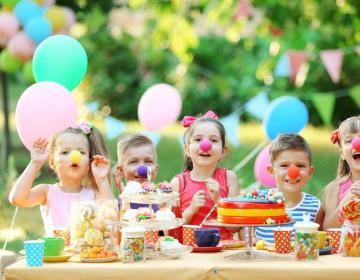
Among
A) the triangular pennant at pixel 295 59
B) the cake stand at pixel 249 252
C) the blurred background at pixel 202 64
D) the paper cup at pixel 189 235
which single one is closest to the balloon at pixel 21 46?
the blurred background at pixel 202 64

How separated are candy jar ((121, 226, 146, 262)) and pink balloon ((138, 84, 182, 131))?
10.3 ft

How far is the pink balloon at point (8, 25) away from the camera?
426 inches

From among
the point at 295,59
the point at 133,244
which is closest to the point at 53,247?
the point at 133,244

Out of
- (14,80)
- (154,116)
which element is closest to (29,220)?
(154,116)

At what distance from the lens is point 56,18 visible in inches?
426

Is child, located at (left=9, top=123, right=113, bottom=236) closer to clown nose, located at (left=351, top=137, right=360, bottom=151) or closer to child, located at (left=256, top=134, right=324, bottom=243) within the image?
child, located at (left=256, top=134, right=324, bottom=243)

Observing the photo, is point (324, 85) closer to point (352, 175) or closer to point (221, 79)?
point (221, 79)

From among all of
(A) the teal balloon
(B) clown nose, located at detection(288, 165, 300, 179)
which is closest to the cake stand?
(B) clown nose, located at detection(288, 165, 300, 179)

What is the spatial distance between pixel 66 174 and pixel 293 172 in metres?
1.18

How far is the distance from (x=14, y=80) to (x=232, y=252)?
13322 mm

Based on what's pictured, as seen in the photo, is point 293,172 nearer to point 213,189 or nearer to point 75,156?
point 213,189

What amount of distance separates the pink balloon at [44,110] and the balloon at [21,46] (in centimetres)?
505

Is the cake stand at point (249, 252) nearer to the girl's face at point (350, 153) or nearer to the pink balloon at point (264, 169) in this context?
the girl's face at point (350, 153)

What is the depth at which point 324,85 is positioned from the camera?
1669 cm
